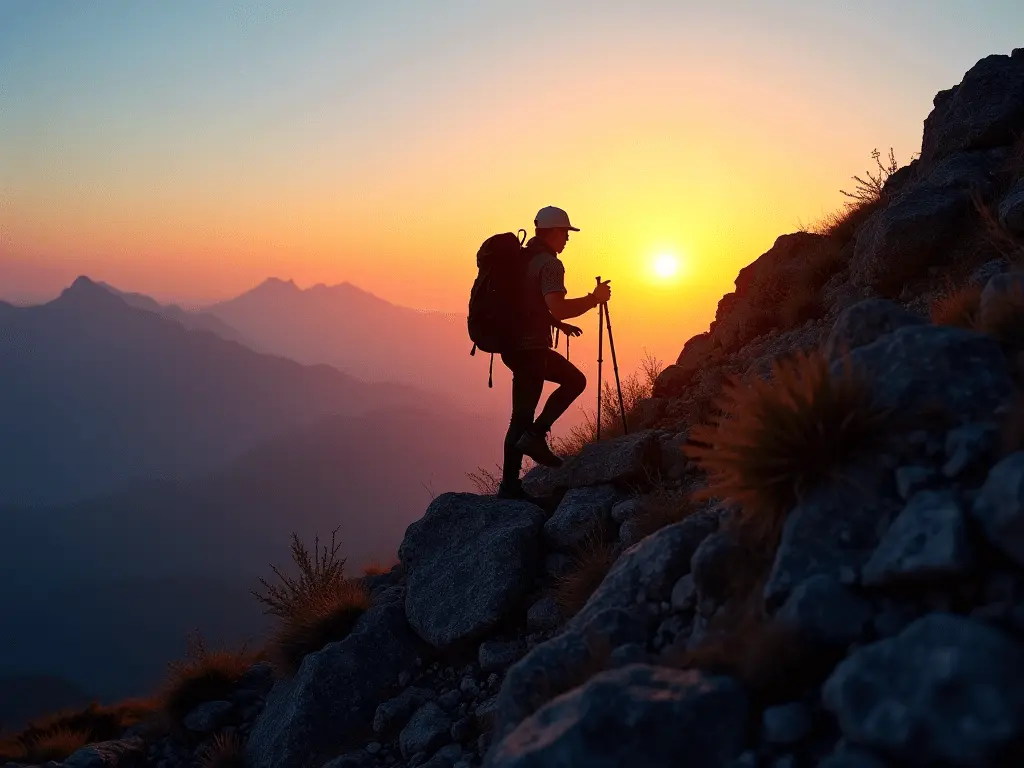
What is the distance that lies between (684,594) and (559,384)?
482 cm

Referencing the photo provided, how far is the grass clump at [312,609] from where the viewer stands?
27.2ft

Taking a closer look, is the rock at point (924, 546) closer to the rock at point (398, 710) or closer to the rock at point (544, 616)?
the rock at point (544, 616)

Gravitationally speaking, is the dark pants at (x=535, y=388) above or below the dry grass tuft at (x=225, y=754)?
above

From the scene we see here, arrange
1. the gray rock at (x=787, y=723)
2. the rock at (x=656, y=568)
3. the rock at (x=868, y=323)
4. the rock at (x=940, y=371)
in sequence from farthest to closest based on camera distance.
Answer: the rock at (x=868, y=323), the rock at (x=656, y=568), the rock at (x=940, y=371), the gray rock at (x=787, y=723)

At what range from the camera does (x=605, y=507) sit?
778cm

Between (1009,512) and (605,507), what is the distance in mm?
5131

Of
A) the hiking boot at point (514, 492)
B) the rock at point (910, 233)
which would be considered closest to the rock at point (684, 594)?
the hiking boot at point (514, 492)

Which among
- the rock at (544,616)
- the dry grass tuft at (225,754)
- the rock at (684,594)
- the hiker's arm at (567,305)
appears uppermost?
the hiker's arm at (567,305)

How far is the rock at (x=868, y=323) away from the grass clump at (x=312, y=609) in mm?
6191

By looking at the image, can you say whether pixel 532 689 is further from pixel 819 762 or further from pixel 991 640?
pixel 991 640

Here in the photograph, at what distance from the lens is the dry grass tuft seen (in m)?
7.61

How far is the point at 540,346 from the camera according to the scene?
27.0 feet

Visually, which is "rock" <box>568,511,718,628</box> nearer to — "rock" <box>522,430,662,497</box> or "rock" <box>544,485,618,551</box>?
"rock" <box>544,485,618,551</box>

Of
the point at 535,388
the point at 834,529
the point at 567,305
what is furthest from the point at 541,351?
the point at 834,529
